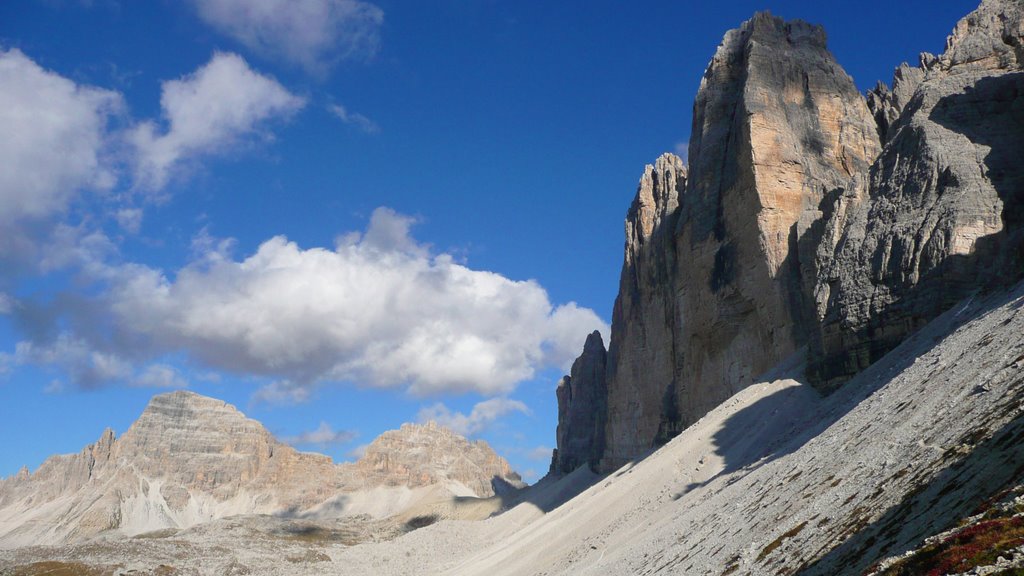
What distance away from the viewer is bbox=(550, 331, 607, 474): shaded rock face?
123m

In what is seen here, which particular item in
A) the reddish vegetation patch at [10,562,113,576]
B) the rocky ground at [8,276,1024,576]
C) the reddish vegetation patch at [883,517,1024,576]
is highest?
the reddish vegetation patch at [10,562,113,576]

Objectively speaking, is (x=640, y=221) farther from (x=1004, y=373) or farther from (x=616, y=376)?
(x=1004, y=373)

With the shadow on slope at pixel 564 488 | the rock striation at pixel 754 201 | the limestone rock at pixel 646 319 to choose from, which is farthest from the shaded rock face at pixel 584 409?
the rock striation at pixel 754 201

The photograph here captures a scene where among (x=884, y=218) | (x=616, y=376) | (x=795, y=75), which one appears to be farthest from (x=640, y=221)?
(x=884, y=218)

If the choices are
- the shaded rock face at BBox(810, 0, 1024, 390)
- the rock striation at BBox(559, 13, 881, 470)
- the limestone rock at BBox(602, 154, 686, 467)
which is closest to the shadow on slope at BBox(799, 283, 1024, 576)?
the shaded rock face at BBox(810, 0, 1024, 390)

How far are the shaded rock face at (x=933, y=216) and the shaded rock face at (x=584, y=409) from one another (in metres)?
77.4

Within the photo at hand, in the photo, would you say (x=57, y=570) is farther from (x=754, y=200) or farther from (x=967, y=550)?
(x=967, y=550)

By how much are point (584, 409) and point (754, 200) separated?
73831 millimetres

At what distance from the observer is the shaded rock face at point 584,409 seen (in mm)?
122750

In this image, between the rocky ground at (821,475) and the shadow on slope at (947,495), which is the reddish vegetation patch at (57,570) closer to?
the rocky ground at (821,475)

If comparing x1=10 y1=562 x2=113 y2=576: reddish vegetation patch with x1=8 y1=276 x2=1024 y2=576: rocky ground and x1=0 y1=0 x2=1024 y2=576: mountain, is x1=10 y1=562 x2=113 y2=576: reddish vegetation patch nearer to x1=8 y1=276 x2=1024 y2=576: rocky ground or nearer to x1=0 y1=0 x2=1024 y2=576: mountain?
x1=0 y1=0 x2=1024 y2=576: mountain

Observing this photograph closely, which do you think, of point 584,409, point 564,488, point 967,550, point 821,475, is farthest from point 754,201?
point 584,409

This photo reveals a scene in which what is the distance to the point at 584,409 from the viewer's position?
12694 cm

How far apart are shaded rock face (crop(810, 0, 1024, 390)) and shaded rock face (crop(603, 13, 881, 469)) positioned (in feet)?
13.7
